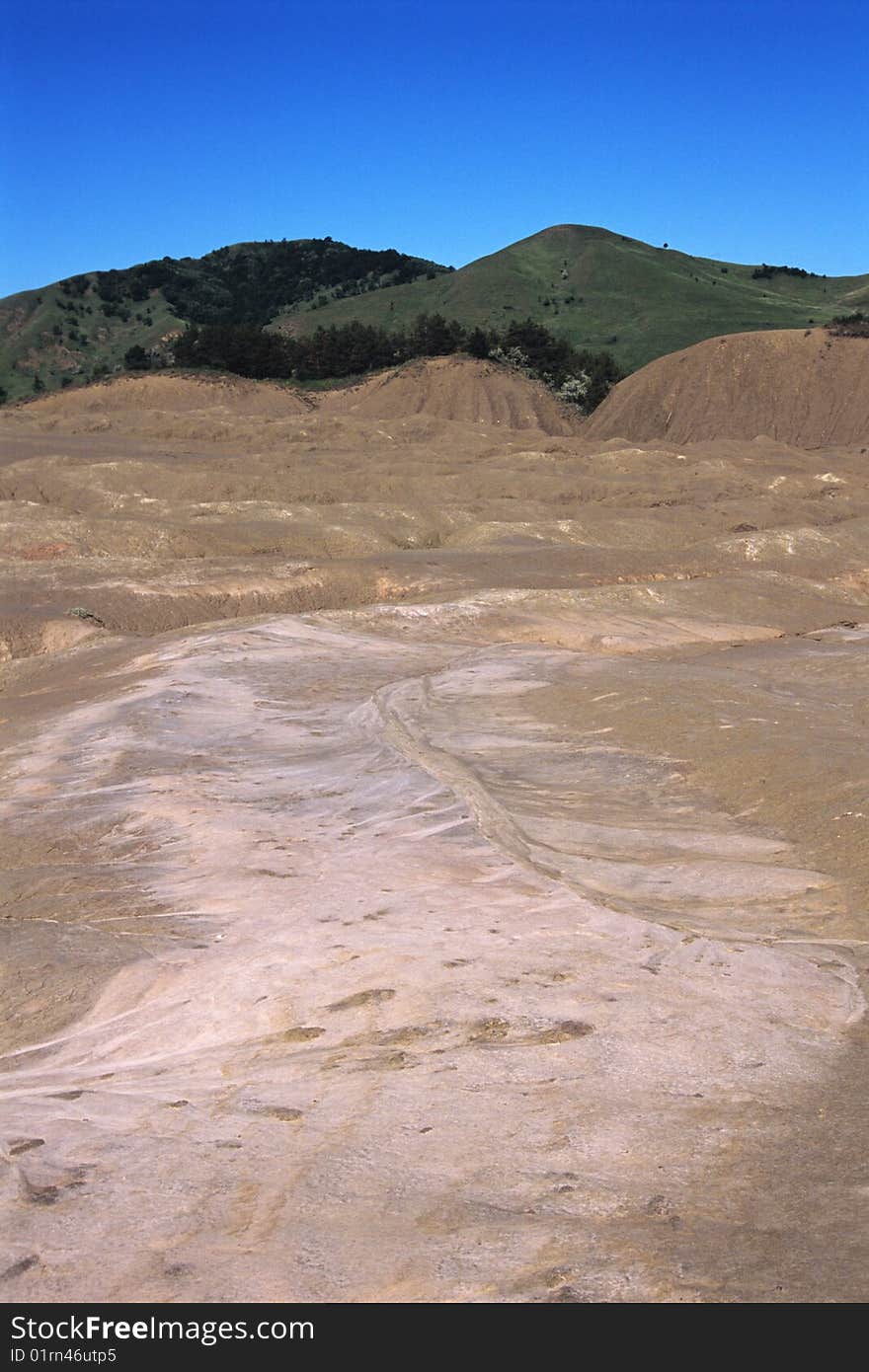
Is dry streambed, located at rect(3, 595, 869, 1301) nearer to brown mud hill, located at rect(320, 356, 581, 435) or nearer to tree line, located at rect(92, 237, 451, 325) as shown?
brown mud hill, located at rect(320, 356, 581, 435)

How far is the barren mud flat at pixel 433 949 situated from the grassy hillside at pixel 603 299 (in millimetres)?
83137

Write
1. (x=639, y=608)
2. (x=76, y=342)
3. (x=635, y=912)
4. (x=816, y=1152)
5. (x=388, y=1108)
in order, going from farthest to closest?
1. (x=76, y=342)
2. (x=639, y=608)
3. (x=635, y=912)
4. (x=388, y=1108)
5. (x=816, y=1152)

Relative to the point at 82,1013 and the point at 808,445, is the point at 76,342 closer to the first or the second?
the point at 808,445

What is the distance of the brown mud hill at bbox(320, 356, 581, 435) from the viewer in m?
73.6

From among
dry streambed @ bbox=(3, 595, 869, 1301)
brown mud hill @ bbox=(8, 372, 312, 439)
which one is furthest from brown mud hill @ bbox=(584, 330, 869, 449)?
dry streambed @ bbox=(3, 595, 869, 1301)

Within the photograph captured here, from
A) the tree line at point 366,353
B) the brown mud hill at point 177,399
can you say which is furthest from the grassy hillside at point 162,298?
the brown mud hill at point 177,399

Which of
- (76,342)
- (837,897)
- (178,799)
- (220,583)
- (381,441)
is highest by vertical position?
(76,342)

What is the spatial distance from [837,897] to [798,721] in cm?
603

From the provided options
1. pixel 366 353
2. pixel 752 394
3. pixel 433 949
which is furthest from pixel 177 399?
pixel 433 949

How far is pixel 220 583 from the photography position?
30.8 metres

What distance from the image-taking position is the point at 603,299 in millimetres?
123875

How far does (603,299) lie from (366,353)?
47.8 metres

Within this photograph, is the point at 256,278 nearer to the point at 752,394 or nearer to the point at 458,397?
the point at 458,397
